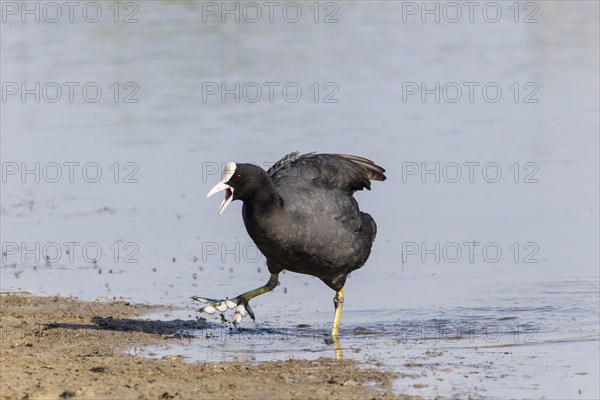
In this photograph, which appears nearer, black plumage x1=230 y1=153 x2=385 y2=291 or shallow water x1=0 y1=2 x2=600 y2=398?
black plumage x1=230 y1=153 x2=385 y2=291

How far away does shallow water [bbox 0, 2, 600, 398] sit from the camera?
933cm

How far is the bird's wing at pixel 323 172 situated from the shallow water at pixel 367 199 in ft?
4.07

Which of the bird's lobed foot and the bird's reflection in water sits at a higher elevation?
the bird's lobed foot

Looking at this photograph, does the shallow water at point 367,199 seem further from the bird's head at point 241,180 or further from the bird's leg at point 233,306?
the bird's head at point 241,180

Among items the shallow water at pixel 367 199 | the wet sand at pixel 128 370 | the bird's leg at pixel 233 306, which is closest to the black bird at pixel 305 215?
the bird's leg at pixel 233 306

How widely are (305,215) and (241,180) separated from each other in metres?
0.75

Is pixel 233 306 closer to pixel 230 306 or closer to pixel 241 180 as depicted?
pixel 230 306

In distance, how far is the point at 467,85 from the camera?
2066 centimetres

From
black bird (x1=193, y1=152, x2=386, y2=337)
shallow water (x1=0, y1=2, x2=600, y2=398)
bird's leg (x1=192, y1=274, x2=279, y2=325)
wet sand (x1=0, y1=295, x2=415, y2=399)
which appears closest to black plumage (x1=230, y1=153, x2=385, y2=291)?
black bird (x1=193, y1=152, x2=386, y2=337)

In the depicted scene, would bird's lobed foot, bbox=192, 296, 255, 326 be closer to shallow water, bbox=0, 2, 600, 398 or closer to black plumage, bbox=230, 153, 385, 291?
shallow water, bbox=0, 2, 600, 398

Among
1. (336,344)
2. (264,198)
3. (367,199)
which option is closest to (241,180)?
(264,198)

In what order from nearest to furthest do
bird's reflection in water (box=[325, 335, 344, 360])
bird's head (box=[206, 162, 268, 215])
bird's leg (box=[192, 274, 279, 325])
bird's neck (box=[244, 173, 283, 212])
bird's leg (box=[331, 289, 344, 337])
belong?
bird's head (box=[206, 162, 268, 215]) < bird's neck (box=[244, 173, 283, 212]) < bird's reflection in water (box=[325, 335, 344, 360]) < bird's leg (box=[192, 274, 279, 325]) < bird's leg (box=[331, 289, 344, 337])

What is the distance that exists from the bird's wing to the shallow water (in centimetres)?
124

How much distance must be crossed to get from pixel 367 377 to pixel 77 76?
1681 cm
